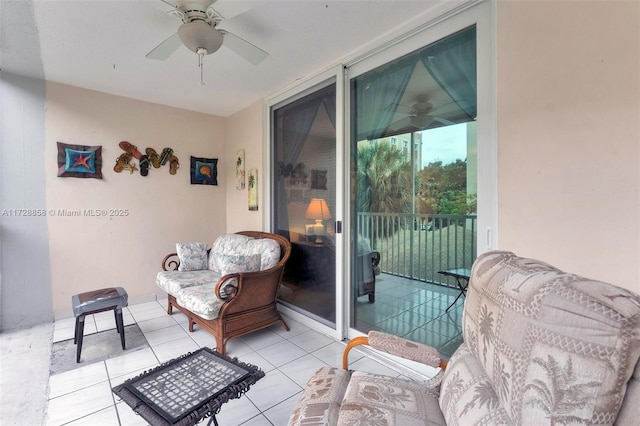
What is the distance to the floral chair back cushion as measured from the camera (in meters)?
0.60

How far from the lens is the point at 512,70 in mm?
1628

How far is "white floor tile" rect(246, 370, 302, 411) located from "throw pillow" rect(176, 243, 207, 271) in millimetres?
1788

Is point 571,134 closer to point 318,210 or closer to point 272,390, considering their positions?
point 318,210

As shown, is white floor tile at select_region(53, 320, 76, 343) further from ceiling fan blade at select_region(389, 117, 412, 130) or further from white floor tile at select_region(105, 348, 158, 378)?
ceiling fan blade at select_region(389, 117, 412, 130)

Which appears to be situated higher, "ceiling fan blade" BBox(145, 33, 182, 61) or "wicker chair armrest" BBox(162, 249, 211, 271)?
"ceiling fan blade" BBox(145, 33, 182, 61)

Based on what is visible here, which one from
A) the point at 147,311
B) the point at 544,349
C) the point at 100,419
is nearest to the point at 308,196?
the point at 100,419

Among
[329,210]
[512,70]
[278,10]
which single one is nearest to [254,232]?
[329,210]

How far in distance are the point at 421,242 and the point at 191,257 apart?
2.66m

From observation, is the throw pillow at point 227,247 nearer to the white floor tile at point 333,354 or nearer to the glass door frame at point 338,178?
the glass door frame at point 338,178

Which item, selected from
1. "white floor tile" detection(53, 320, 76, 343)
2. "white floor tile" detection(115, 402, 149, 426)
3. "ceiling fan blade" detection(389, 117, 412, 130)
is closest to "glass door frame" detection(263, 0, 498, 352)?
"ceiling fan blade" detection(389, 117, 412, 130)

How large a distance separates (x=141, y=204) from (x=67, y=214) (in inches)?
28.8

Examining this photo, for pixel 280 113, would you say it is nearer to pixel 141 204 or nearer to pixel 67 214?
pixel 141 204

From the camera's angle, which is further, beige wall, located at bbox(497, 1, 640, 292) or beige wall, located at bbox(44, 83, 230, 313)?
beige wall, located at bbox(44, 83, 230, 313)

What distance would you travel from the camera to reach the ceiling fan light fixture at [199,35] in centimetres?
173
